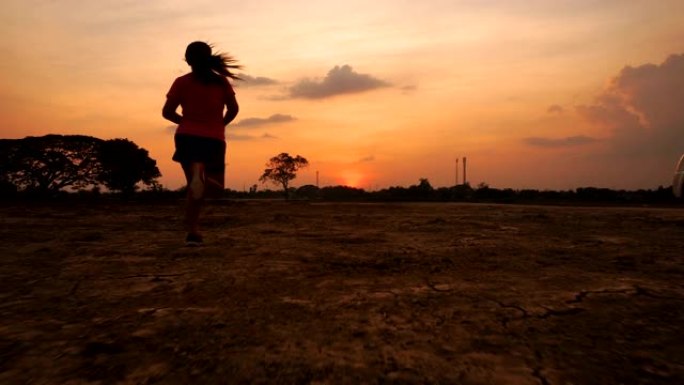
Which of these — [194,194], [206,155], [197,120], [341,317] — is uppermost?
[197,120]

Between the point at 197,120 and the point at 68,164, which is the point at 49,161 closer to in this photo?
the point at 68,164

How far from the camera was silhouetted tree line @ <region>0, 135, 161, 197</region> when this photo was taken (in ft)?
37.3

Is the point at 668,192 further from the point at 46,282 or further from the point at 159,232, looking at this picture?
the point at 46,282

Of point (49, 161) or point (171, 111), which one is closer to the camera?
point (171, 111)

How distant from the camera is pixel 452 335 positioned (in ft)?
3.73

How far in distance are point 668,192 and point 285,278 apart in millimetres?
18978

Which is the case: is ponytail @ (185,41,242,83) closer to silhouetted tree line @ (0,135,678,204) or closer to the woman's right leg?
the woman's right leg

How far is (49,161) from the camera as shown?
1182cm

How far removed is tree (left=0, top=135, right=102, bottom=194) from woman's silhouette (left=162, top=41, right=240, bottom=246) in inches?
440

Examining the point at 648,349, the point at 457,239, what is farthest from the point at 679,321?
the point at 457,239

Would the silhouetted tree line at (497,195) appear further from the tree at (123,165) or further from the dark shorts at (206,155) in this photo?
the dark shorts at (206,155)

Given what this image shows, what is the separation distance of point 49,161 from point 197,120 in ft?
37.7

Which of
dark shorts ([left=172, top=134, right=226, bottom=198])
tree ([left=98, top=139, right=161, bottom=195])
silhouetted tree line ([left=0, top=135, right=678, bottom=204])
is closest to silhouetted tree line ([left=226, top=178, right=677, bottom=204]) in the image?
silhouetted tree line ([left=0, top=135, right=678, bottom=204])

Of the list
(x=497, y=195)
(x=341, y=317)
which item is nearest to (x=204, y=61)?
(x=341, y=317)
